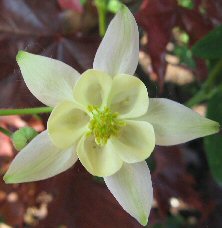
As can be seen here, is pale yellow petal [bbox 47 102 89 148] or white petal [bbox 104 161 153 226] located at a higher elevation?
pale yellow petal [bbox 47 102 89 148]

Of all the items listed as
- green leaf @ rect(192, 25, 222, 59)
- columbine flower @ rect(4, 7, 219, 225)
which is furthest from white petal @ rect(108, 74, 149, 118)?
green leaf @ rect(192, 25, 222, 59)

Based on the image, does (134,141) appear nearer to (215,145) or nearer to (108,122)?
(108,122)

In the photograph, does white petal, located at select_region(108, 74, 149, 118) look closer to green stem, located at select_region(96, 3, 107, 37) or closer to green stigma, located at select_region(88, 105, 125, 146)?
green stigma, located at select_region(88, 105, 125, 146)

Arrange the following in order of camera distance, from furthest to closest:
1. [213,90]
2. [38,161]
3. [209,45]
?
[213,90] < [209,45] < [38,161]

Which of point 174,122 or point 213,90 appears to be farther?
point 213,90

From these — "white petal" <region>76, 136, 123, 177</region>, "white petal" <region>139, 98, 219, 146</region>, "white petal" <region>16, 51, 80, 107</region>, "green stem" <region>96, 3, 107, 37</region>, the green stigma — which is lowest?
"green stem" <region>96, 3, 107, 37</region>

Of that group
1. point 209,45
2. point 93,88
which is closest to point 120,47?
point 93,88

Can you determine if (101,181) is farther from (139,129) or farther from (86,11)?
(86,11)

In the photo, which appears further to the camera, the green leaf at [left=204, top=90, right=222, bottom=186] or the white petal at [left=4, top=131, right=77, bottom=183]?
the green leaf at [left=204, top=90, right=222, bottom=186]
